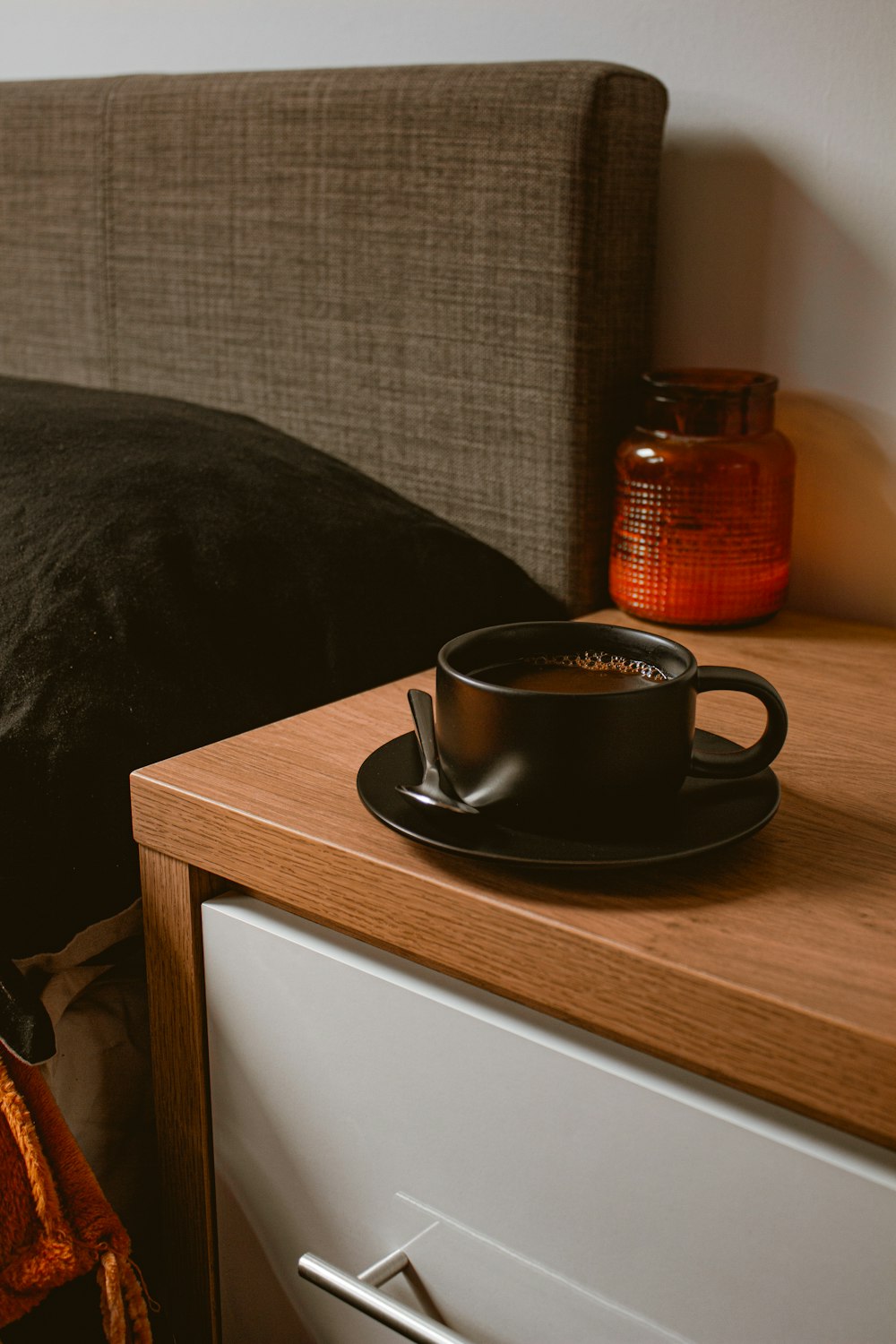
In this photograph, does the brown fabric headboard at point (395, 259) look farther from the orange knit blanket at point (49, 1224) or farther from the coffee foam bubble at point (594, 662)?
the orange knit blanket at point (49, 1224)

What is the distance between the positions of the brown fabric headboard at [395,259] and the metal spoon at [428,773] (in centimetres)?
33

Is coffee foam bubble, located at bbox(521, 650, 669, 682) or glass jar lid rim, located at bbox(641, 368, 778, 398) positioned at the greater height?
glass jar lid rim, located at bbox(641, 368, 778, 398)

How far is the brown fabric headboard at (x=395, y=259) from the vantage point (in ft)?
2.56

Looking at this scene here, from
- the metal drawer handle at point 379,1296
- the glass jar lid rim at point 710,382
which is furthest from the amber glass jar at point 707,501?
the metal drawer handle at point 379,1296

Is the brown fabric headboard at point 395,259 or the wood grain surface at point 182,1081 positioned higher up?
the brown fabric headboard at point 395,259

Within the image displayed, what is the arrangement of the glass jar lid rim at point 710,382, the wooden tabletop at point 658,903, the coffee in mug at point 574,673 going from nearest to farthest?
the wooden tabletop at point 658,903
the coffee in mug at point 574,673
the glass jar lid rim at point 710,382

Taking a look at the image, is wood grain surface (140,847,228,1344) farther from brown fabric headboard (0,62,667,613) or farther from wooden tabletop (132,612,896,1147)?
brown fabric headboard (0,62,667,613)

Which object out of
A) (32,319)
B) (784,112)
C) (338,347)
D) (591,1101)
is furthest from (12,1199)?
(32,319)

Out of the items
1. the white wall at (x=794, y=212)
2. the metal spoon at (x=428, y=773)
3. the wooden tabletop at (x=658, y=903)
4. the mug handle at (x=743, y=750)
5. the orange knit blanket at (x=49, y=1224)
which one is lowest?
the orange knit blanket at (x=49, y=1224)

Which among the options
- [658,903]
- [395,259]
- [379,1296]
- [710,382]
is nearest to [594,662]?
[658,903]

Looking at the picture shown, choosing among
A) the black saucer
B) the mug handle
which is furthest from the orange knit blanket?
the mug handle

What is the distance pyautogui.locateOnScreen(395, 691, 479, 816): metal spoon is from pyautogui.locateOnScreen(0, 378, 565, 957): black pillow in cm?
16

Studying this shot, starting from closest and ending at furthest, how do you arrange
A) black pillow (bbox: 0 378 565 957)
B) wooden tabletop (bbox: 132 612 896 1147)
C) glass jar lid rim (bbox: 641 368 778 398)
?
wooden tabletop (bbox: 132 612 896 1147)
black pillow (bbox: 0 378 565 957)
glass jar lid rim (bbox: 641 368 778 398)

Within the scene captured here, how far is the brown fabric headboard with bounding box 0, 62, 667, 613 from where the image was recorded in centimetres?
78
